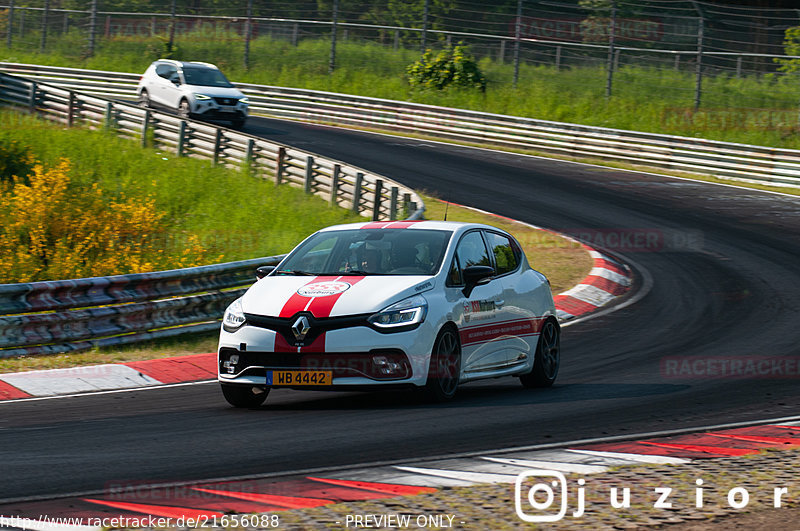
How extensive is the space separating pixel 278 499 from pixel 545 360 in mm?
5429

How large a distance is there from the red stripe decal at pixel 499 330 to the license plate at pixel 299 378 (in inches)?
52.0

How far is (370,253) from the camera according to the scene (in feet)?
31.8

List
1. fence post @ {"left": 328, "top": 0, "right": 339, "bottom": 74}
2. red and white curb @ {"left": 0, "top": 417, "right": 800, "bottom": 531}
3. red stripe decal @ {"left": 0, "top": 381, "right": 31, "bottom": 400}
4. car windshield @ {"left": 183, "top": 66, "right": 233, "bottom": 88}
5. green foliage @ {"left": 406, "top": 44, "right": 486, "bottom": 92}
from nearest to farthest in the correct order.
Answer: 1. red and white curb @ {"left": 0, "top": 417, "right": 800, "bottom": 531}
2. red stripe decal @ {"left": 0, "top": 381, "right": 31, "bottom": 400}
3. car windshield @ {"left": 183, "top": 66, "right": 233, "bottom": 88}
4. green foliage @ {"left": 406, "top": 44, "right": 486, "bottom": 92}
5. fence post @ {"left": 328, "top": 0, "right": 339, "bottom": 74}

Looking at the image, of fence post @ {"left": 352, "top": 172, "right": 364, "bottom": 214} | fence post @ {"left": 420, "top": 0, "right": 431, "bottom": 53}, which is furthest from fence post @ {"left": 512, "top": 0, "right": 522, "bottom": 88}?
fence post @ {"left": 352, "top": 172, "right": 364, "bottom": 214}

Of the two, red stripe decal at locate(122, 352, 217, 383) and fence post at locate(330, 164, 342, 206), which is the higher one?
fence post at locate(330, 164, 342, 206)

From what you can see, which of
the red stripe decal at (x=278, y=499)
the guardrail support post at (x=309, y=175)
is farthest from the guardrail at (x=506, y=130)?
the red stripe decal at (x=278, y=499)

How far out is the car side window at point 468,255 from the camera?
963 centimetres

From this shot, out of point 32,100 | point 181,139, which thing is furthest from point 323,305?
point 32,100

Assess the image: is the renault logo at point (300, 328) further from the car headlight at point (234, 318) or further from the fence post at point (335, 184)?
the fence post at point (335, 184)

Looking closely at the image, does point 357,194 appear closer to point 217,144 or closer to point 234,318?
point 217,144

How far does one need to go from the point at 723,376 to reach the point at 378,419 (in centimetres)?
426

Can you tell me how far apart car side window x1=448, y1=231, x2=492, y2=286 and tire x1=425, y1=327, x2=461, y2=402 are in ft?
1.93

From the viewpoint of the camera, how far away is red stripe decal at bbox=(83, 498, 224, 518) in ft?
17.4

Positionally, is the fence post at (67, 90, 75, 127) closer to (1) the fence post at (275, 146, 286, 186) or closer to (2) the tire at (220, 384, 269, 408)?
(1) the fence post at (275, 146, 286, 186)
